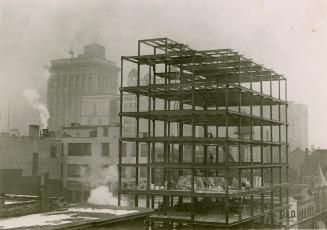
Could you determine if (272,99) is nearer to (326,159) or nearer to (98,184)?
(98,184)

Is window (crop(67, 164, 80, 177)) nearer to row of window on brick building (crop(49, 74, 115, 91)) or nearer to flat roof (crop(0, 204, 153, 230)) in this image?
flat roof (crop(0, 204, 153, 230))

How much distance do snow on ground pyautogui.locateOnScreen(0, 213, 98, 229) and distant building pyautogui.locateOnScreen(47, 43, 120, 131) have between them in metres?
112

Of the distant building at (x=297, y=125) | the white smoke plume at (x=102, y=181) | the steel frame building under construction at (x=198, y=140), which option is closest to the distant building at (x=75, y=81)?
the distant building at (x=297, y=125)

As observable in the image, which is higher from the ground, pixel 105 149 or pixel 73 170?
pixel 105 149

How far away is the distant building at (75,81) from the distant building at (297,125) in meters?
53.7

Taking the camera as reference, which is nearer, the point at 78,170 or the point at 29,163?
the point at 29,163

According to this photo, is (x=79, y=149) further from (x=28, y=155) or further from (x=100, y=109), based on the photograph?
(x=100, y=109)

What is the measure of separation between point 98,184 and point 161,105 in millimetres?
42514

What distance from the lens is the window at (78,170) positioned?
58750 mm

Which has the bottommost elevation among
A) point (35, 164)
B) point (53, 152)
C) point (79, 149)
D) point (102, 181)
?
point (102, 181)

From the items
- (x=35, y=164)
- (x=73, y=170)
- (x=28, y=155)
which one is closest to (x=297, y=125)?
(x=73, y=170)

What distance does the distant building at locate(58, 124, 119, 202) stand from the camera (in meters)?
57.6

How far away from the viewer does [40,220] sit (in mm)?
18953

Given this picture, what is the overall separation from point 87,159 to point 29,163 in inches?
284
